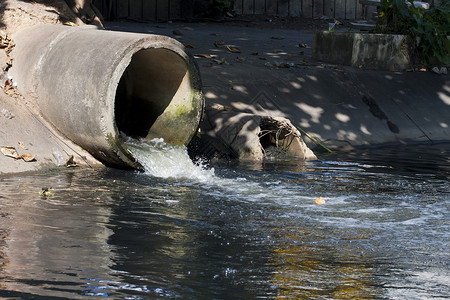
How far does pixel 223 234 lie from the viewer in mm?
5754

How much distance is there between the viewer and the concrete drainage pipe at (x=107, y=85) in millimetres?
7973

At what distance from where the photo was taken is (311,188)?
770 centimetres

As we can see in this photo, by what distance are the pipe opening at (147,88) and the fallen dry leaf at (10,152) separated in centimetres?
175

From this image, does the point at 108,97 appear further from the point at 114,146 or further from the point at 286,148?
the point at 286,148

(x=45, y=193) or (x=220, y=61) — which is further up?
(x=220, y=61)

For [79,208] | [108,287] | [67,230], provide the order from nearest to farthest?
[108,287] < [67,230] < [79,208]

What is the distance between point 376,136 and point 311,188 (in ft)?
12.9

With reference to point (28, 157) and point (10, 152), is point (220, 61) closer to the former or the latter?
point (28, 157)

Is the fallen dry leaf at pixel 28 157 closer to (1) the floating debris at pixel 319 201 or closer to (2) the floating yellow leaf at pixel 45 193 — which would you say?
(2) the floating yellow leaf at pixel 45 193

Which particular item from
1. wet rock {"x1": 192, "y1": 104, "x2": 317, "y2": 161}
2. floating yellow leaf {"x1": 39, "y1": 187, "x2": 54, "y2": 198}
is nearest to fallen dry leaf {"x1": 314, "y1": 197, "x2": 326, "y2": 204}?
floating yellow leaf {"x1": 39, "y1": 187, "x2": 54, "y2": 198}

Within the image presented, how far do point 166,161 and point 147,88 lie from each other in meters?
1.47

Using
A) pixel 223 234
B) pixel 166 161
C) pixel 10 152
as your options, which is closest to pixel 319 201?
pixel 223 234

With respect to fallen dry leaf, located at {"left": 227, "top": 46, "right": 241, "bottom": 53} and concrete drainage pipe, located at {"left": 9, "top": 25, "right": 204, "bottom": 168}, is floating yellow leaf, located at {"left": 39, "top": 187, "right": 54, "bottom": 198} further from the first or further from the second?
fallen dry leaf, located at {"left": 227, "top": 46, "right": 241, "bottom": 53}

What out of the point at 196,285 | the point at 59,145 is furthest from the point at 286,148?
the point at 196,285
